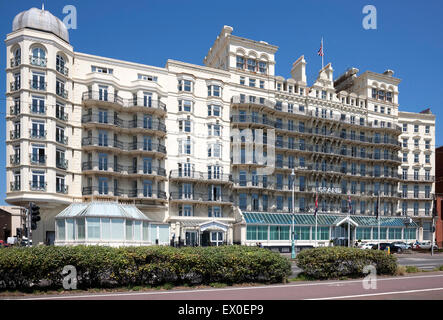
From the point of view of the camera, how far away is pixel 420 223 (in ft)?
219

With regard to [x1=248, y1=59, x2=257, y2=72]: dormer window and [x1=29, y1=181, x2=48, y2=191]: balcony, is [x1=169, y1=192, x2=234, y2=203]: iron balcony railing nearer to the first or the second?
[x1=29, y1=181, x2=48, y2=191]: balcony

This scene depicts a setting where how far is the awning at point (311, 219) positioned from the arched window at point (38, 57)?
30054 millimetres

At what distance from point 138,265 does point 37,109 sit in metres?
30.5

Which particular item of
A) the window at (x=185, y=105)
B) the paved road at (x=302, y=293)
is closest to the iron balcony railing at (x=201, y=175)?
the window at (x=185, y=105)

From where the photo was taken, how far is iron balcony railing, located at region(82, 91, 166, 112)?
43.1 metres

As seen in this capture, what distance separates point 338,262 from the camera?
1878cm

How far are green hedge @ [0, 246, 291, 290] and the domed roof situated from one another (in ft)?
108

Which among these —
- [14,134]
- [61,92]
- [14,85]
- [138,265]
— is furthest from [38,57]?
[138,265]

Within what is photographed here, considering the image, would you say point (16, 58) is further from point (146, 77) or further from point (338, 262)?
point (338, 262)

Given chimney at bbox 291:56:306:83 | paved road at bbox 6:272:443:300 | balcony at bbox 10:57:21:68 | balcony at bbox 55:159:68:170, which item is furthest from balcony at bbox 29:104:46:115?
chimney at bbox 291:56:306:83

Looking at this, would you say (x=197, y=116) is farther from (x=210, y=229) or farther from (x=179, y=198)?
(x=210, y=229)

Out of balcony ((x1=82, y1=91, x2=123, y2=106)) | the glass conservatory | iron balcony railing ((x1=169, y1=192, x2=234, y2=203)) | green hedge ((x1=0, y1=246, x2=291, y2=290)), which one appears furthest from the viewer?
iron balcony railing ((x1=169, y1=192, x2=234, y2=203))

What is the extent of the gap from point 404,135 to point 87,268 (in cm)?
6726

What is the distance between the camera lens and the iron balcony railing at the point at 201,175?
1871 inches
